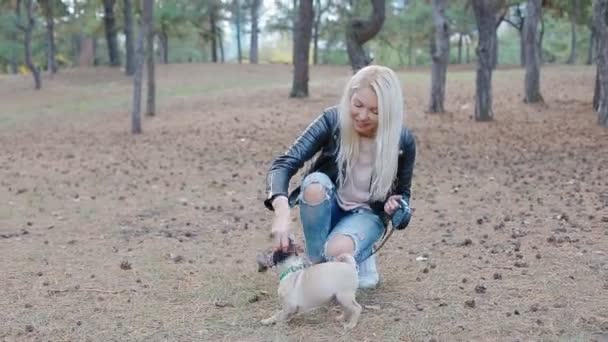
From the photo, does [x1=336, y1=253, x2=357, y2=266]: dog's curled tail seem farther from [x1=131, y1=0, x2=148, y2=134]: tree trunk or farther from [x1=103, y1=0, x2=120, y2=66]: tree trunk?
[x1=103, y1=0, x2=120, y2=66]: tree trunk

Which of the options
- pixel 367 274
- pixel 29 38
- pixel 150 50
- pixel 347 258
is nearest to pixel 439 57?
pixel 150 50

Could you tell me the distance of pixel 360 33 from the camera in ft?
39.4

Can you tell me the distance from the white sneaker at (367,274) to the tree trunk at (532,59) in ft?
34.9

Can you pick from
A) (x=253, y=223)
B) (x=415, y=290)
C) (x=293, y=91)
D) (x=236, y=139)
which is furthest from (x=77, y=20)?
(x=415, y=290)

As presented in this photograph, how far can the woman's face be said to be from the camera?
321cm

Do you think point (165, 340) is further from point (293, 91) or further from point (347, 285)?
point (293, 91)

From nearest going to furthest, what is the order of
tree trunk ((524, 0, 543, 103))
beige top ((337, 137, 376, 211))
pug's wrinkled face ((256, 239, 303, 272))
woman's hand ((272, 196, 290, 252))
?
woman's hand ((272, 196, 290, 252)) → pug's wrinkled face ((256, 239, 303, 272)) → beige top ((337, 137, 376, 211)) → tree trunk ((524, 0, 543, 103))

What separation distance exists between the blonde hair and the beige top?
4 centimetres

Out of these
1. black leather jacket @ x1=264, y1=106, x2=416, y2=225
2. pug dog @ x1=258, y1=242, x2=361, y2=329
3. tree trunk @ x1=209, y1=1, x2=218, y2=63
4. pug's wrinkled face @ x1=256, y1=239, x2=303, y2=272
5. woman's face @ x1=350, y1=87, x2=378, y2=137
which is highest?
tree trunk @ x1=209, y1=1, x2=218, y2=63

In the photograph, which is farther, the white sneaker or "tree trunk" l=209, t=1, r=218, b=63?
"tree trunk" l=209, t=1, r=218, b=63

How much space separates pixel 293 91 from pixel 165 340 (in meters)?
12.2

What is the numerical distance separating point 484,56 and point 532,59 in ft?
8.06

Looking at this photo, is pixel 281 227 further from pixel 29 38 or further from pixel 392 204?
pixel 29 38

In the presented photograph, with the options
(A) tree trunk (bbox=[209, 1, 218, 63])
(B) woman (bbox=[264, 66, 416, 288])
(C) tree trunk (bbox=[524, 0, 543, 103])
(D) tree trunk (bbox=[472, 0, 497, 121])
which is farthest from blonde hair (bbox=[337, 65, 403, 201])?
(A) tree trunk (bbox=[209, 1, 218, 63])
